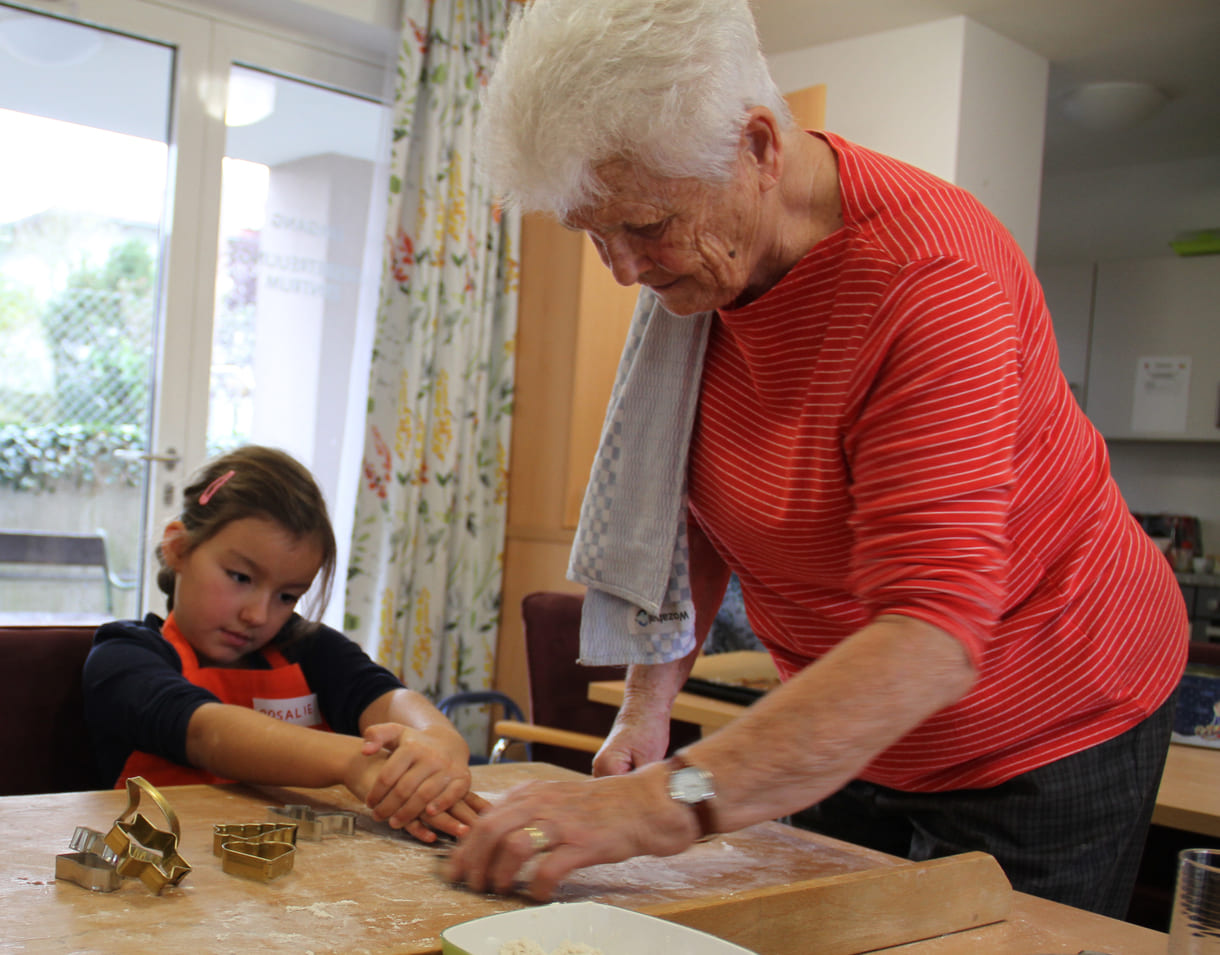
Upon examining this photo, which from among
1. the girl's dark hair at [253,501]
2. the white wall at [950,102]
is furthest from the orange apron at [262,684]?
the white wall at [950,102]

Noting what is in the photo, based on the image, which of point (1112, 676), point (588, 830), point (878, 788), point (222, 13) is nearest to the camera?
point (588, 830)

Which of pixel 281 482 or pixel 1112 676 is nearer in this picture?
pixel 1112 676

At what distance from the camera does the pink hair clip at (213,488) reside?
4.85ft

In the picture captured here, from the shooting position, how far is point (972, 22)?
143 inches

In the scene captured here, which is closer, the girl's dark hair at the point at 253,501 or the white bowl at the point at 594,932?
the white bowl at the point at 594,932

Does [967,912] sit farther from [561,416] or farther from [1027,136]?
[1027,136]

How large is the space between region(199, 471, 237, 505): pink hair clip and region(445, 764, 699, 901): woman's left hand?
844 mm

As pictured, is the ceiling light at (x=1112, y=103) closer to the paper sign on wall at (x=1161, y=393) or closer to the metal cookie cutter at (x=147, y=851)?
the paper sign on wall at (x=1161, y=393)

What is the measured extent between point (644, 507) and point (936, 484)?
435 millimetres

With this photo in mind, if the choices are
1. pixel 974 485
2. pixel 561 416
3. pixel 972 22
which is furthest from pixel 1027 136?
pixel 974 485

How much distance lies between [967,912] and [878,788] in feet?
0.85

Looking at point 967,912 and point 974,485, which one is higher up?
point 974,485

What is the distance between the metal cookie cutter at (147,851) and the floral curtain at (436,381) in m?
2.79

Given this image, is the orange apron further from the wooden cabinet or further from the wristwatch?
the wooden cabinet
